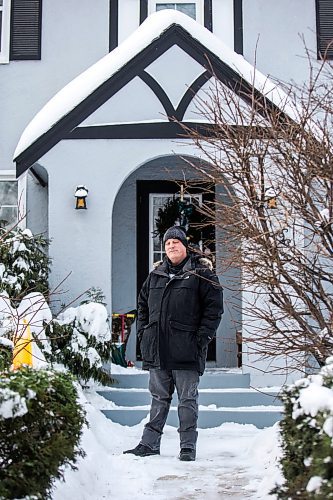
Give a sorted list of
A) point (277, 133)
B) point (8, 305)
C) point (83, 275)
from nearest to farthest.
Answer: point (277, 133), point (8, 305), point (83, 275)

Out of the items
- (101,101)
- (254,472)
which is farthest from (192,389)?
(101,101)

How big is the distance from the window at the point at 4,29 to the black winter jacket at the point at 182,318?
573 cm

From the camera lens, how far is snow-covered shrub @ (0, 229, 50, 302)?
821cm

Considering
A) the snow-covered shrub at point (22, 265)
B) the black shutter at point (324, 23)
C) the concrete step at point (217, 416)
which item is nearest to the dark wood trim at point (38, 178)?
the snow-covered shrub at point (22, 265)

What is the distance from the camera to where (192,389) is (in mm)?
6004

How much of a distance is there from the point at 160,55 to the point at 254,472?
189 inches

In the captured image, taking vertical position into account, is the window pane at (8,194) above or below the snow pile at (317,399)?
above

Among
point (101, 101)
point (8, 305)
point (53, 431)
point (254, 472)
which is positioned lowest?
point (254, 472)

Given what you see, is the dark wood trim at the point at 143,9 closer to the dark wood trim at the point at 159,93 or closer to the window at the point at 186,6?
the window at the point at 186,6

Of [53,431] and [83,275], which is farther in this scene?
[83,275]

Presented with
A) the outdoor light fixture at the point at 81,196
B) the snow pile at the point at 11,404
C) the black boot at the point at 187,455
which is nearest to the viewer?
the snow pile at the point at 11,404

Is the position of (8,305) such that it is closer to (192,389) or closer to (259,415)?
(192,389)

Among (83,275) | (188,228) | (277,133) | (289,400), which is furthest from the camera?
(188,228)

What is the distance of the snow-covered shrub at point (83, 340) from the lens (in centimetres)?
780
